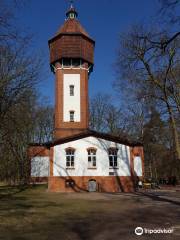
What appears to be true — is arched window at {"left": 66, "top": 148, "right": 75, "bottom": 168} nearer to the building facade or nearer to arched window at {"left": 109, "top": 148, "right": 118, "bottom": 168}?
the building facade

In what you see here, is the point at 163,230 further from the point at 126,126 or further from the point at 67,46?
the point at 126,126

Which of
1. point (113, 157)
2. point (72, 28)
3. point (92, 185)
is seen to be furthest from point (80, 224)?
point (72, 28)

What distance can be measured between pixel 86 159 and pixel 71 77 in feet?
38.5

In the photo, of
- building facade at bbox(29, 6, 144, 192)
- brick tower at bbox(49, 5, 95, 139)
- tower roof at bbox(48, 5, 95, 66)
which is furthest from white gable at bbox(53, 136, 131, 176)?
tower roof at bbox(48, 5, 95, 66)

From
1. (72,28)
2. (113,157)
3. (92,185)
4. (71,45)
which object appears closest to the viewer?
(92,185)

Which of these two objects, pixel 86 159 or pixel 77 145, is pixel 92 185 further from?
pixel 77 145

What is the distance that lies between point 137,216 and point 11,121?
12791 millimetres

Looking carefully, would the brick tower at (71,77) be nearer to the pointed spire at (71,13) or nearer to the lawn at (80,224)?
the pointed spire at (71,13)

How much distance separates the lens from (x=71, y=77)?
126 feet

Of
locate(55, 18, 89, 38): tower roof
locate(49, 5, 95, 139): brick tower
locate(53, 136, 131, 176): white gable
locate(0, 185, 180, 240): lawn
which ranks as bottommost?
locate(0, 185, 180, 240): lawn

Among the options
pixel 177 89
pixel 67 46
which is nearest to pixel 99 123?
pixel 67 46

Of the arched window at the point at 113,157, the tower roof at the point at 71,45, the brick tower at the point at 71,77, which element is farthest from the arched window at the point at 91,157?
the tower roof at the point at 71,45

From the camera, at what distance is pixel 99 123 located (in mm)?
52344

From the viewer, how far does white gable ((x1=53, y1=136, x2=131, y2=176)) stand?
100ft
